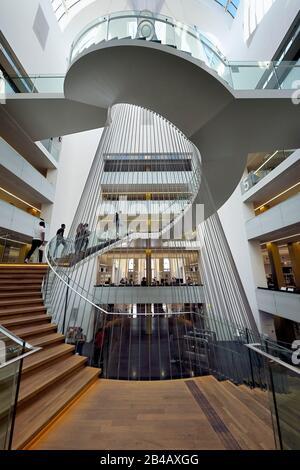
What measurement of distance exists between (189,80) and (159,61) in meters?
0.73

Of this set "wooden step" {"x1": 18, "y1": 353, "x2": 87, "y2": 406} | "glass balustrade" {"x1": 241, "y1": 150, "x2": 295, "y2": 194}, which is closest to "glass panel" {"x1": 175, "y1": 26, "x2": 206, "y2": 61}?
"glass balustrade" {"x1": 241, "y1": 150, "x2": 295, "y2": 194}

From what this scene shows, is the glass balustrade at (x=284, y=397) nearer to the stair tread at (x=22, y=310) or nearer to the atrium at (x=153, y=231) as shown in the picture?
the atrium at (x=153, y=231)

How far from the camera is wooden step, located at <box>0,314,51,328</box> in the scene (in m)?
3.25

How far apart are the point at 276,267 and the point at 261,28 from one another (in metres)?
12.0

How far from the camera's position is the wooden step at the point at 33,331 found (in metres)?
3.18

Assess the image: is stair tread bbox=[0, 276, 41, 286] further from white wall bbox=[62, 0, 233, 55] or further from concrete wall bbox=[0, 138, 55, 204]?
white wall bbox=[62, 0, 233, 55]

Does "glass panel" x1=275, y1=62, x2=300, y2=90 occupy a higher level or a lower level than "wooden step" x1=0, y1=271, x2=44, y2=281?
higher

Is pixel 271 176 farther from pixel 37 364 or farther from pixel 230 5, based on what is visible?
pixel 230 5

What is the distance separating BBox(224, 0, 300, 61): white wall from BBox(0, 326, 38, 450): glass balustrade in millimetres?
12436

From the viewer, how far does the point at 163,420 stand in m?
2.14

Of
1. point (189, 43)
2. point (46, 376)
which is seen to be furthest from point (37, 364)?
point (189, 43)
